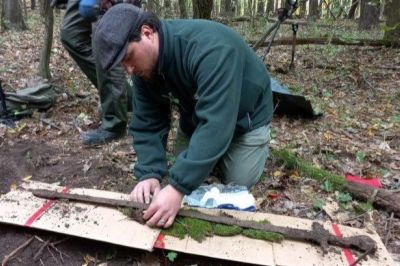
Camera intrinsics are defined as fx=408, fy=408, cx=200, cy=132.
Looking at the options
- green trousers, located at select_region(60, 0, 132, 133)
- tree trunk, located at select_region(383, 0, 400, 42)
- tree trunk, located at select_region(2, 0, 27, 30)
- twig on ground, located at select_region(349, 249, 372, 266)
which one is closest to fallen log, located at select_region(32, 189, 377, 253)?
twig on ground, located at select_region(349, 249, 372, 266)

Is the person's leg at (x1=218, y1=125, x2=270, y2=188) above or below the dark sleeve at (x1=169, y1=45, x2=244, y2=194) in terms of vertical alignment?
below

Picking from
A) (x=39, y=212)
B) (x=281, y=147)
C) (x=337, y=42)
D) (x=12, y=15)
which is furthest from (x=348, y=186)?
(x=12, y=15)

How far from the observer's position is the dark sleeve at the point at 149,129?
282 cm

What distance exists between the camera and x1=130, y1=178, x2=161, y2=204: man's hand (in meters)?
2.66

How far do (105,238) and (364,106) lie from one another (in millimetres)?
4224

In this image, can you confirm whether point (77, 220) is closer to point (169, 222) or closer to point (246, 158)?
point (169, 222)

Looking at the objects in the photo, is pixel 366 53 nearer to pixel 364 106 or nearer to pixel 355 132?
pixel 364 106

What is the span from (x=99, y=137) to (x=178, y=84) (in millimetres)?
1799

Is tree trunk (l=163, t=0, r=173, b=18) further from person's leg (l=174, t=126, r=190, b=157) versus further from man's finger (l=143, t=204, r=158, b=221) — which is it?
man's finger (l=143, t=204, r=158, b=221)

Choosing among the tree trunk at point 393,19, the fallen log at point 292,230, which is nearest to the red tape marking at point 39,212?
the fallen log at point 292,230

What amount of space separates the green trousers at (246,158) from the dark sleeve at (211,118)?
85cm

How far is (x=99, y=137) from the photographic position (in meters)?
4.16

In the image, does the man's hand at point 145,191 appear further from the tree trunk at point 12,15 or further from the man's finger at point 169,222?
the tree trunk at point 12,15

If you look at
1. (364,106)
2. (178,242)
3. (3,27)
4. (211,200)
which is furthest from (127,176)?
(3,27)
